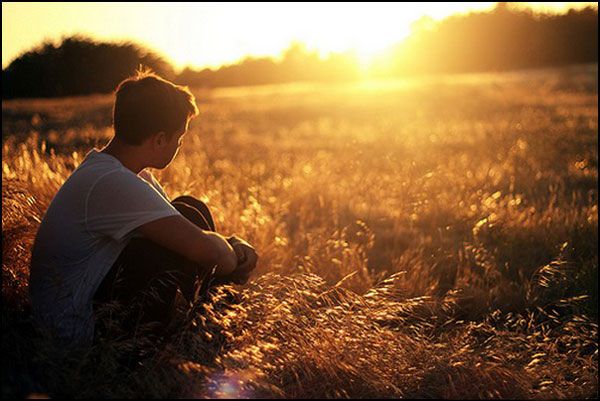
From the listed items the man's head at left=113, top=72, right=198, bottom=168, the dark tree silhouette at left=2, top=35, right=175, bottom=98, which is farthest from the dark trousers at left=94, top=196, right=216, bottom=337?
the dark tree silhouette at left=2, top=35, right=175, bottom=98

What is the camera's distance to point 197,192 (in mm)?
5484

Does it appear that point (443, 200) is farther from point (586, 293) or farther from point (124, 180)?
point (124, 180)

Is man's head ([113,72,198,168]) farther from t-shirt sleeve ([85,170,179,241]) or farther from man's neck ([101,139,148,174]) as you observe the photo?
t-shirt sleeve ([85,170,179,241])

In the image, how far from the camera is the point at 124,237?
109 inches

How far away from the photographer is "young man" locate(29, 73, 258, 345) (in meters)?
2.67

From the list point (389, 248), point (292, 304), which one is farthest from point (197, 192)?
point (292, 304)

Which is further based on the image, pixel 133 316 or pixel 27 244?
pixel 27 244

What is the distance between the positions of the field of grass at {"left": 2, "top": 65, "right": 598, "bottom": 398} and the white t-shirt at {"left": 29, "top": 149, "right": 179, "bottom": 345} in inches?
6.5

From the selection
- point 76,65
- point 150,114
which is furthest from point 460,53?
point 150,114

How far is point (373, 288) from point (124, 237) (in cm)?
133

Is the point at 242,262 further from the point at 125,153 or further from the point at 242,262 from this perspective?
the point at 125,153

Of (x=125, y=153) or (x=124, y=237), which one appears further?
(x=125, y=153)

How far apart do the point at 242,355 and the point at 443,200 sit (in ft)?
12.6

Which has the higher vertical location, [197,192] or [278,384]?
[197,192]
